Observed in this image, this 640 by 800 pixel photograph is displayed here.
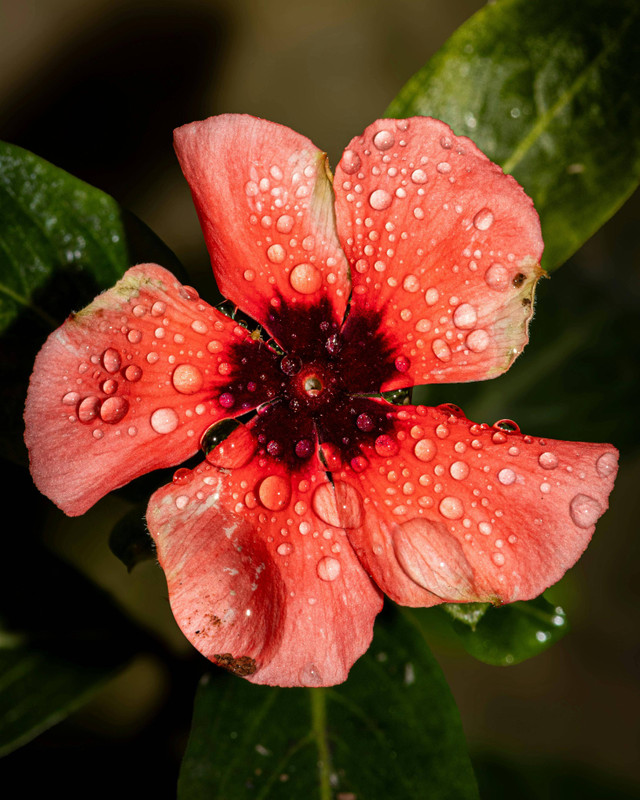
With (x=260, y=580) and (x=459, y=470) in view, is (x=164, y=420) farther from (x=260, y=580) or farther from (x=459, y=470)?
(x=459, y=470)

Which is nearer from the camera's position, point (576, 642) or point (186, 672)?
point (186, 672)

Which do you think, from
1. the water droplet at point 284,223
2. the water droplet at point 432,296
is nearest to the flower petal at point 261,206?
the water droplet at point 284,223

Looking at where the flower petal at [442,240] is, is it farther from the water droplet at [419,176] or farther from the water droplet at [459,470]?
the water droplet at [459,470]

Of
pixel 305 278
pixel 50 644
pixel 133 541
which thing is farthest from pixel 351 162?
pixel 50 644

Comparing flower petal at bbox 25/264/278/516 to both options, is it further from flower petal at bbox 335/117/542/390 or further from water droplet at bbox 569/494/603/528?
water droplet at bbox 569/494/603/528

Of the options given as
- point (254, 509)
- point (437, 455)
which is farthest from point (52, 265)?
point (437, 455)

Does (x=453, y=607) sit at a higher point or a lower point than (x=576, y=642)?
higher

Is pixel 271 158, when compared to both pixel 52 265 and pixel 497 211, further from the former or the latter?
pixel 52 265
